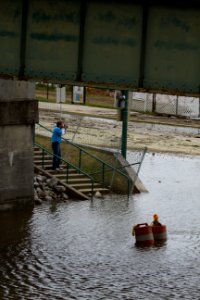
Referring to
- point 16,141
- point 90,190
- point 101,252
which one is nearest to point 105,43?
point 101,252

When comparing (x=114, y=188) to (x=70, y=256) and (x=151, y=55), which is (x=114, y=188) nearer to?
(x=70, y=256)

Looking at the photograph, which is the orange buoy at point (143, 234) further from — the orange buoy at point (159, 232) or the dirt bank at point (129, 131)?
the dirt bank at point (129, 131)

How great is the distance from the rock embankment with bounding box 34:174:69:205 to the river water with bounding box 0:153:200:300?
85 centimetres

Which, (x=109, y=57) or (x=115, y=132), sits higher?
(x=109, y=57)

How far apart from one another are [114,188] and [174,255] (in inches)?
376

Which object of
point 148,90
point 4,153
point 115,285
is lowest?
point 115,285

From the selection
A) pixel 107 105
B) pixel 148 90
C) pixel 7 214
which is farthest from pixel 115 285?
pixel 107 105

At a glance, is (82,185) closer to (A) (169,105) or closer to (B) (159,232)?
(B) (159,232)

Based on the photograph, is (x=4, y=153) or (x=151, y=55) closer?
(x=151, y=55)

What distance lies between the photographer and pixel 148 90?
67.4 ft

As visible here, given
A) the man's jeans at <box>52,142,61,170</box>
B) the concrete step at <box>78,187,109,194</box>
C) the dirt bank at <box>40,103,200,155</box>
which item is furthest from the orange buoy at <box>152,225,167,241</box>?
the dirt bank at <box>40,103,200,155</box>

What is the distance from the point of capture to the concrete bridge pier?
2725 centimetres

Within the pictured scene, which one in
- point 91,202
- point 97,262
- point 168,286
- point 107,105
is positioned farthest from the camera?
point 107,105

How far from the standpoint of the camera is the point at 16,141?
27953 mm
